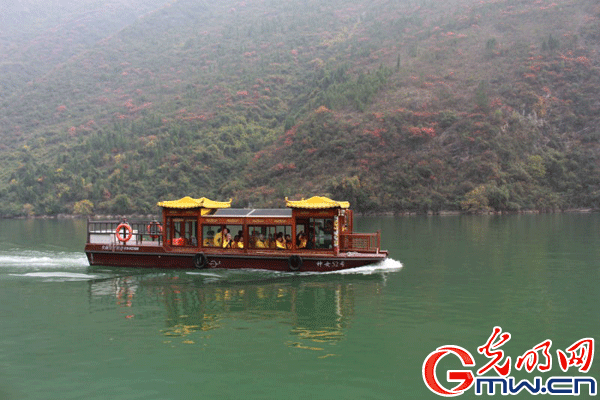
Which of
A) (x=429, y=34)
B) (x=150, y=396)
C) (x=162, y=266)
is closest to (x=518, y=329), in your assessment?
(x=150, y=396)

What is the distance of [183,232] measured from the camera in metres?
Answer: 25.7

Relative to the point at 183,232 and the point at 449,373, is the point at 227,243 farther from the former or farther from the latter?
the point at 449,373

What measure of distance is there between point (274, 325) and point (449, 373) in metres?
5.31

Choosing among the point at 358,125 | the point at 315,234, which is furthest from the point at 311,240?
the point at 358,125

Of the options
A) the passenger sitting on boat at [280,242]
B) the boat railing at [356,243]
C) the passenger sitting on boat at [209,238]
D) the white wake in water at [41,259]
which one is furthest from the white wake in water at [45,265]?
the boat railing at [356,243]

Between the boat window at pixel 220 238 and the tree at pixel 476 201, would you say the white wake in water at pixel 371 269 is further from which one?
the tree at pixel 476 201

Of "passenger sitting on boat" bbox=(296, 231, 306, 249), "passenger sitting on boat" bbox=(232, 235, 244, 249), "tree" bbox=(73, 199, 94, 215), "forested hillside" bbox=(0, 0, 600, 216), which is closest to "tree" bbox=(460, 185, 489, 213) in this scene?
"forested hillside" bbox=(0, 0, 600, 216)

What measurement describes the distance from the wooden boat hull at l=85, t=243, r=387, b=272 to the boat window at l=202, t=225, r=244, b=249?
51cm

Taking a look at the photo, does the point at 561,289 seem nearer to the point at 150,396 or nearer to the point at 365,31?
the point at 150,396

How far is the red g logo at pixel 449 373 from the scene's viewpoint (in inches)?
411

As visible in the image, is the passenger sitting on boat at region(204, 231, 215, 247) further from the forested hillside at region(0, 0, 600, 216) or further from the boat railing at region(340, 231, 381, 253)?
the forested hillside at region(0, 0, 600, 216)

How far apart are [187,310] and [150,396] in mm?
6882

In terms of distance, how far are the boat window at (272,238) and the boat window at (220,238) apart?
573 mm

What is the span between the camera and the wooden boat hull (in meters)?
23.4
